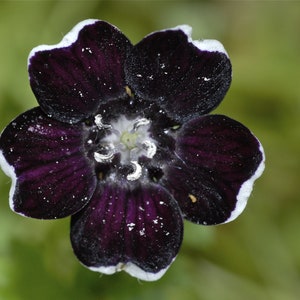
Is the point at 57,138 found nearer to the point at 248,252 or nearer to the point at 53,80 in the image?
the point at 53,80

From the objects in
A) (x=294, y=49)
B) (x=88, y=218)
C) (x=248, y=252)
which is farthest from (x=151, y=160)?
(x=294, y=49)

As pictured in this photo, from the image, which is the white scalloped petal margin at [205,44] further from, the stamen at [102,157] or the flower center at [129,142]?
the stamen at [102,157]

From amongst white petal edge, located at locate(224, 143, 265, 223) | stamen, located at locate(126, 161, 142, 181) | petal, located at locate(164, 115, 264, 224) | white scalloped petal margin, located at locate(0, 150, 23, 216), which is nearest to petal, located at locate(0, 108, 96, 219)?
white scalloped petal margin, located at locate(0, 150, 23, 216)

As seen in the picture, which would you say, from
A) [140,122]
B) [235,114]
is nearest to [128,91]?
[140,122]

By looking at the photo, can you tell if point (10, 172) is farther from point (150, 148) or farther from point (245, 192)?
point (245, 192)

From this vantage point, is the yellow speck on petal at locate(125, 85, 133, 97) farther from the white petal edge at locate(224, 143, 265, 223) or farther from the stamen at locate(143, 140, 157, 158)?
the white petal edge at locate(224, 143, 265, 223)

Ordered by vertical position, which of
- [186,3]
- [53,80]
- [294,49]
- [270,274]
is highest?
[53,80]
